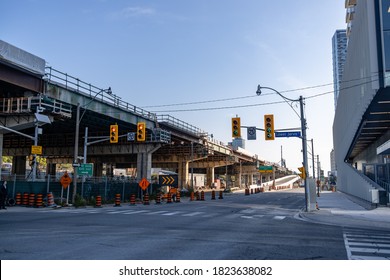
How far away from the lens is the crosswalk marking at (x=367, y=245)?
366 inches

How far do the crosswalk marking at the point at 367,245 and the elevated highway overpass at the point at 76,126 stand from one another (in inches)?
904

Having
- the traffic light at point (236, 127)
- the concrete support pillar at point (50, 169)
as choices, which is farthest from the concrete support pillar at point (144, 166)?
the concrete support pillar at point (50, 169)

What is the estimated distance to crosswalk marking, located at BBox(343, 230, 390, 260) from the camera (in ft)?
30.5

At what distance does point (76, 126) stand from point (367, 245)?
80.0 feet

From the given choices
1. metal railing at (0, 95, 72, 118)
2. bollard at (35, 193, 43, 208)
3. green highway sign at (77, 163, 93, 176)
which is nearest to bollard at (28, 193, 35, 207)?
bollard at (35, 193, 43, 208)

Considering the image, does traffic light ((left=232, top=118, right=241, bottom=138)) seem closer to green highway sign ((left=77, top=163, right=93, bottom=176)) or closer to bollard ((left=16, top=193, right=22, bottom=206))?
green highway sign ((left=77, top=163, right=93, bottom=176))

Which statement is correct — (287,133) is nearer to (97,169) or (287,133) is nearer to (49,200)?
(49,200)

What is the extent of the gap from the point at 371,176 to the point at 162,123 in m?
26.2

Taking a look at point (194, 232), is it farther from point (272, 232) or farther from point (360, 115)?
point (360, 115)

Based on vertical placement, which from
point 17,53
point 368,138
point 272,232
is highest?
point 17,53

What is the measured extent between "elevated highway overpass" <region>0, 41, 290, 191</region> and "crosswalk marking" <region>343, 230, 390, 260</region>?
22967 mm

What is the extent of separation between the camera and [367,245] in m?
11.1

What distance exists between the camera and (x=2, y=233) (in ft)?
41.1
